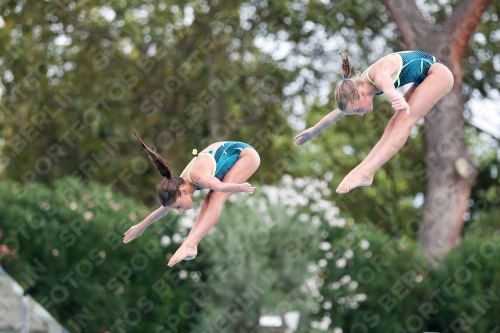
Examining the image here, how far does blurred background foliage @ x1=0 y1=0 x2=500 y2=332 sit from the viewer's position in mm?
11508

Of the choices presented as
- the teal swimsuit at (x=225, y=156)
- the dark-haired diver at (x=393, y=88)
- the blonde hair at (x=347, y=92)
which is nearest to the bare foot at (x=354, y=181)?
the dark-haired diver at (x=393, y=88)

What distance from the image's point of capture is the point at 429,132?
13.6m

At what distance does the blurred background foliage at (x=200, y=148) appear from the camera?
37.8ft

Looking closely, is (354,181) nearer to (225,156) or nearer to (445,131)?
(225,156)

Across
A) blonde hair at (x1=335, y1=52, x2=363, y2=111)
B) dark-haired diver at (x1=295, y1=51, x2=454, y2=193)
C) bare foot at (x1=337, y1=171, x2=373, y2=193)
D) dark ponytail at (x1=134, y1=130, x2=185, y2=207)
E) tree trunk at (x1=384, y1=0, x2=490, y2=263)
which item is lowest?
tree trunk at (x1=384, y1=0, x2=490, y2=263)

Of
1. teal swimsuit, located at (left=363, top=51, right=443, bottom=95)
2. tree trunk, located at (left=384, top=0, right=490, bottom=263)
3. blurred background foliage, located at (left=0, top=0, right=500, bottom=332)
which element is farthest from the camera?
tree trunk, located at (left=384, top=0, right=490, bottom=263)

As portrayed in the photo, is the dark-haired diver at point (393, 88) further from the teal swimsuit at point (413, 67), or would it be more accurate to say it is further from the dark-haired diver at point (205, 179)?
the dark-haired diver at point (205, 179)

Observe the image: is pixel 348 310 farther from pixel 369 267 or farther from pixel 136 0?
pixel 136 0

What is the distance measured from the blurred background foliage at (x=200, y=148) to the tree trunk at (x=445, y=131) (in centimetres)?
72

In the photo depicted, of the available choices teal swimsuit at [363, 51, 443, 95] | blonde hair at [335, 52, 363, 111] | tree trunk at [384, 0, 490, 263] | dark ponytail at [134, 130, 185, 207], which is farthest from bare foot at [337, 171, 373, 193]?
tree trunk at [384, 0, 490, 263]

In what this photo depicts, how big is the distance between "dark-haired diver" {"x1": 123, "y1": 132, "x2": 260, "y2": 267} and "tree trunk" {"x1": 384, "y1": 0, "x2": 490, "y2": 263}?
8198mm

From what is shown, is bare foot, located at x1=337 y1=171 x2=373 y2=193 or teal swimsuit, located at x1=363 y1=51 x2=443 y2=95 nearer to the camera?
bare foot, located at x1=337 y1=171 x2=373 y2=193

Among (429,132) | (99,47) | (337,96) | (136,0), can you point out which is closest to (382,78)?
(337,96)

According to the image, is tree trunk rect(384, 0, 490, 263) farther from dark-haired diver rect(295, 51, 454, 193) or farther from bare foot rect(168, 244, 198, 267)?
bare foot rect(168, 244, 198, 267)
